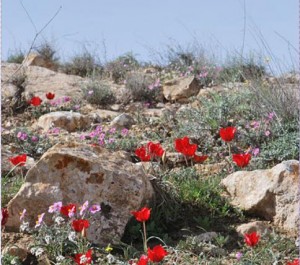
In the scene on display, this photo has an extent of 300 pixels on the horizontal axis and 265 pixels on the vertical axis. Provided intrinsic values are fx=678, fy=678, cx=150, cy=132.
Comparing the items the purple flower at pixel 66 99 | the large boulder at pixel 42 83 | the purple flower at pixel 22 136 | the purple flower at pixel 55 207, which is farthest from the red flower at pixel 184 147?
the large boulder at pixel 42 83

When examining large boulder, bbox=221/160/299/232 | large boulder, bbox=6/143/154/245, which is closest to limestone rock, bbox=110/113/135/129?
large boulder, bbox=221/160/299/232

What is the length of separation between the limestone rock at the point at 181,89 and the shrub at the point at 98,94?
0.73 metres

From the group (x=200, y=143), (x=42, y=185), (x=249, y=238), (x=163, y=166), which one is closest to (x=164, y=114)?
(x=200, y=143)

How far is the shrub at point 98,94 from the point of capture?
8.67 m

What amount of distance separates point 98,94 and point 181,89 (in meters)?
1.07

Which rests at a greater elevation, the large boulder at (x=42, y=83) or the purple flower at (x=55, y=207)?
the large boulder at (x=42, y=83)

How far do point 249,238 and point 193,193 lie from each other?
1047mm

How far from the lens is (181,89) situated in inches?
345

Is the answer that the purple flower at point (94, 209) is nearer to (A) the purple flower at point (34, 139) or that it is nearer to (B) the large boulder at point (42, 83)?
(A) the purple flower at point (34, 139)

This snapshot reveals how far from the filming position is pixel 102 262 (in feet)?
10.7

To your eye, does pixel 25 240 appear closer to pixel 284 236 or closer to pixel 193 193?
pixel 193 193

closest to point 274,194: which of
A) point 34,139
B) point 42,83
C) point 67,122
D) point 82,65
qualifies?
point 34,139

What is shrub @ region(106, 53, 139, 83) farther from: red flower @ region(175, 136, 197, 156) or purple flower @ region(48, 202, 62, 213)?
purple flower @ region(48, 202, 62, 213)

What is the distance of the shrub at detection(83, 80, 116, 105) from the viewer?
867cm
